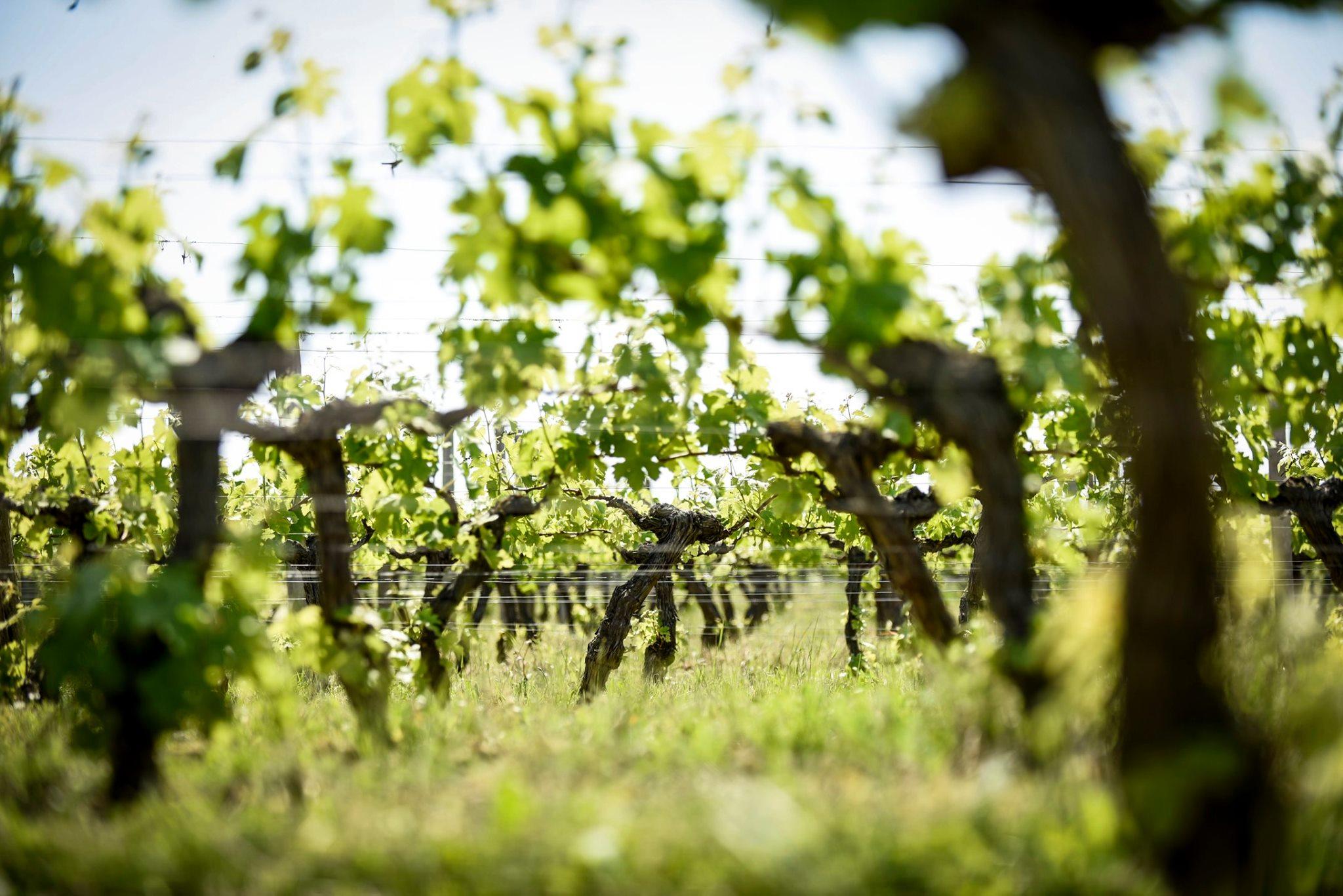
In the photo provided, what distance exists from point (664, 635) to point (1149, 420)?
22.0ft

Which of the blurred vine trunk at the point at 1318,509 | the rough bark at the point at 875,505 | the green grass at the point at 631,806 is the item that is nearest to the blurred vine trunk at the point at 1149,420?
the green grass at the point at 631,806

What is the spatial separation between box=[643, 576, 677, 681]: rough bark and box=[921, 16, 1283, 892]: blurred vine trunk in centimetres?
629

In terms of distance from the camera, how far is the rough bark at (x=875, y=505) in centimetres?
345

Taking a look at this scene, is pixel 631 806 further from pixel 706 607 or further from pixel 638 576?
pixel 706 607

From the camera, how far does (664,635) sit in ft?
28.1

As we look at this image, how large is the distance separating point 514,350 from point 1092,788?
7.81ft

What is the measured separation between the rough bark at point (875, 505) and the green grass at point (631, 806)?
27cm

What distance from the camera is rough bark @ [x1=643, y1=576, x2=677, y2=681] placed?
8.52 m

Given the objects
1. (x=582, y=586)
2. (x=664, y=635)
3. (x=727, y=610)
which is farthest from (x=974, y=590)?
(x=727, y=610)

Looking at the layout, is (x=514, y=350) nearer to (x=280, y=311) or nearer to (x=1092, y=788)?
(x=280, y=311)

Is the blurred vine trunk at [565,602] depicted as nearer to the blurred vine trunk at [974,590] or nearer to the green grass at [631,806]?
the blurred vine trunk at [974,590]

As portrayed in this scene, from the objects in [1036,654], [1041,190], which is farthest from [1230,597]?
[1041,190]

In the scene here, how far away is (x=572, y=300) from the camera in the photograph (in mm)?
2797

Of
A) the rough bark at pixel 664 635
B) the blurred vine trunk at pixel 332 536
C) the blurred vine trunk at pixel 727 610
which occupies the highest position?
the blurred vine trunk at pixel 332 536
